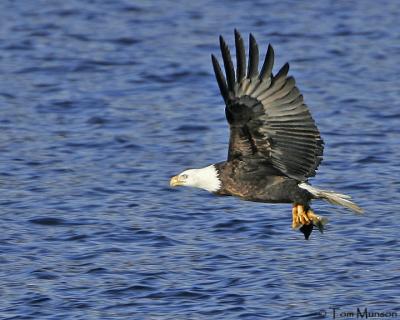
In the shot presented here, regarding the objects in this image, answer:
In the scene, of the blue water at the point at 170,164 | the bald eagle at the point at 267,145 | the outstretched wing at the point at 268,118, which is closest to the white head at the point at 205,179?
the bald eagle at the point at 267,145

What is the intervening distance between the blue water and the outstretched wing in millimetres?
1006

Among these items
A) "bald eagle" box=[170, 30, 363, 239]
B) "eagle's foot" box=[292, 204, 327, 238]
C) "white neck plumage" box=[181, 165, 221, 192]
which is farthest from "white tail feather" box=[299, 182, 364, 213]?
"white neck plumage" box=[181, 165, 221, 192]

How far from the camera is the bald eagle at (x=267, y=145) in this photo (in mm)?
8562

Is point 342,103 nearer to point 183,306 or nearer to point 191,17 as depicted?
point 191,17

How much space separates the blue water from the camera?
923cm

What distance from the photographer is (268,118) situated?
8711 mm

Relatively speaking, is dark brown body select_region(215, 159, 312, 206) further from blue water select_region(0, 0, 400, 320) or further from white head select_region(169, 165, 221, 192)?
blue water select_region(0, 0, 400, 320)

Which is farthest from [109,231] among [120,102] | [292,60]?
[292,60]

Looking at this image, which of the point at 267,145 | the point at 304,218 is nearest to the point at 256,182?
the point at 267,145

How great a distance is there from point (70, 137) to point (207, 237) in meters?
3.60

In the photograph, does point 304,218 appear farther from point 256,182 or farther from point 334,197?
point 256,182

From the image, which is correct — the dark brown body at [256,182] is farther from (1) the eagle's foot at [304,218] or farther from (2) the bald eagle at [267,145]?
(1) the eagle's foot at [304,218]

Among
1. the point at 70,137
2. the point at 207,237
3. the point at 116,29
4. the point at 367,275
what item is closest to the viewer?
the point at 367,275

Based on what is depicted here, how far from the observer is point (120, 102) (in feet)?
49.5
